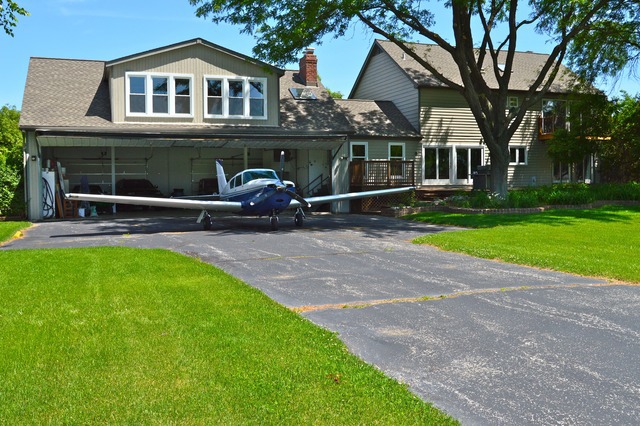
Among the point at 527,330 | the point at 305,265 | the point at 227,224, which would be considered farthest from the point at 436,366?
the point at 227,224

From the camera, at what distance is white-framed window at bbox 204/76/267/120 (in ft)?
81.0

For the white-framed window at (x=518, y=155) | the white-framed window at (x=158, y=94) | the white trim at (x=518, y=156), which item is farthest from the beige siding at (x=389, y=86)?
the white-framed window at (x=158, y=94)

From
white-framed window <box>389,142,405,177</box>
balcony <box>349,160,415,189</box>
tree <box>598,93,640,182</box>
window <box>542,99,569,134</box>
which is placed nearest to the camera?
balcony <box>349,160,415,189</box>

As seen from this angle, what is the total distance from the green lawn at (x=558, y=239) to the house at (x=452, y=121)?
9226mm

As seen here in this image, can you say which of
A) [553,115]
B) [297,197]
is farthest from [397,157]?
[297,197]

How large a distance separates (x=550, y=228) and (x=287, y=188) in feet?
25.6

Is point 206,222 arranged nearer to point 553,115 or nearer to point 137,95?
point 137,95

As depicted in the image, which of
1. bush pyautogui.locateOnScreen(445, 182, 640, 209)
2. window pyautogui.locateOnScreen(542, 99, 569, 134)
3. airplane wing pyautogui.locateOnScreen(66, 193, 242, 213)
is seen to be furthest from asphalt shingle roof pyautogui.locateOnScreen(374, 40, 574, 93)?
airplane wing pyautogui.locateOnScreen(66, 193, 242, 213)

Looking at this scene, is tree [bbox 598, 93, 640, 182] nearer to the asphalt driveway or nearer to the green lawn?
the green lawn

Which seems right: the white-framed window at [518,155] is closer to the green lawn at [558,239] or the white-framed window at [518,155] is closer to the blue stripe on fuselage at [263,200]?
the green lawn at [558,239]

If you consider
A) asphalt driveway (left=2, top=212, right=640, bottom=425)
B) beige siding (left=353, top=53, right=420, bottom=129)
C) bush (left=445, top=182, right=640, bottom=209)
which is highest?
beige siding (left=353, top=53, right=420, bottom=129)

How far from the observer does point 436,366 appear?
203 inches

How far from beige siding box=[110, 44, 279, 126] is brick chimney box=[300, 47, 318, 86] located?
4777 mm

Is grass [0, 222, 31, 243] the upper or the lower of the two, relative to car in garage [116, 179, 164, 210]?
lower
